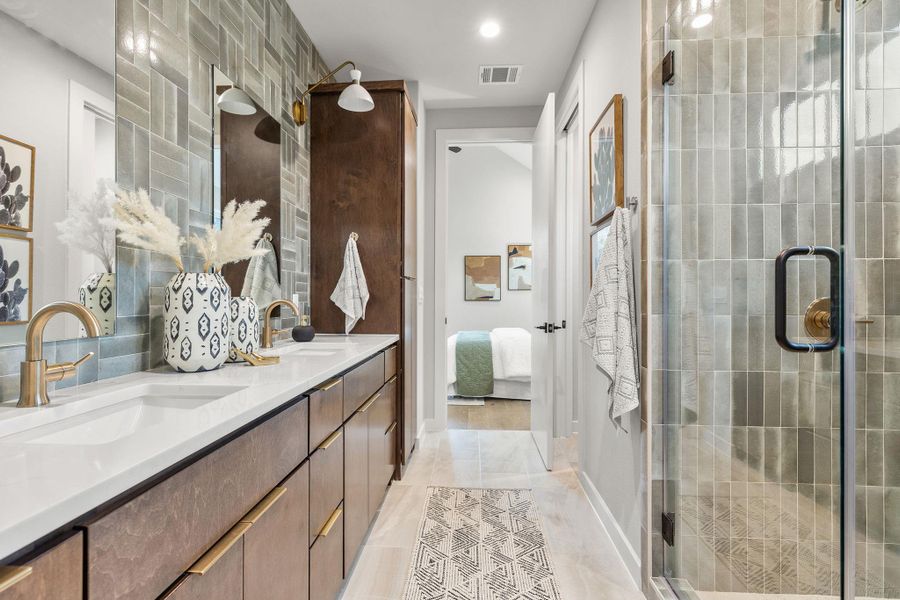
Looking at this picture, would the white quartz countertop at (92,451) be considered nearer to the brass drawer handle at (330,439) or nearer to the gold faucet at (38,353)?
the gold faucet at (38,353)

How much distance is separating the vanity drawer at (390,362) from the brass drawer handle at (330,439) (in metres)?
0.84

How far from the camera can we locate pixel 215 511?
0.83 m

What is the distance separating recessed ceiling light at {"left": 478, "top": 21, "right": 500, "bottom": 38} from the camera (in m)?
Result: 2.61

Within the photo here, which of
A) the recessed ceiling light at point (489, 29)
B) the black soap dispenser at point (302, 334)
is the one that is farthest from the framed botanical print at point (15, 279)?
the recessed ceiling light at point (489, 29)

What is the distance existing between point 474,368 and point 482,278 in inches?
93.0

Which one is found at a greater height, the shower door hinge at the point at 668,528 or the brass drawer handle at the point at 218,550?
the brass drawer handle at the point at 218,550

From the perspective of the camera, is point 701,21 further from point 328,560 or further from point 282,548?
point 328,560

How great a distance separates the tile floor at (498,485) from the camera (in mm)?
1779

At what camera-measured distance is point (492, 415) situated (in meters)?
4.30

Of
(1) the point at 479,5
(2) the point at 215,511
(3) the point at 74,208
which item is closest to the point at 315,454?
(2) the point at 215,511

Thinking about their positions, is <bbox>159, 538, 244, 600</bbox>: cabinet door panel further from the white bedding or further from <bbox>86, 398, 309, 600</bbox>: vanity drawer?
the white bedding

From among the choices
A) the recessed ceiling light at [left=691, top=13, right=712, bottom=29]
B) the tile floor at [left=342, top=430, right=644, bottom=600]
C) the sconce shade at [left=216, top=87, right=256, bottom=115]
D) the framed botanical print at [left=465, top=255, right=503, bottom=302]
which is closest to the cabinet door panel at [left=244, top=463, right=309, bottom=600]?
the tile floor at [left=342, top=430, right=644, bottom=600]

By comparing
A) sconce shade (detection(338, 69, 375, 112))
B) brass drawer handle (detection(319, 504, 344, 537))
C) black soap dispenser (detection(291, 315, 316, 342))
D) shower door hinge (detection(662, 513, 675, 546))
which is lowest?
shower door hinge (detection(662, 513, 675, 546))

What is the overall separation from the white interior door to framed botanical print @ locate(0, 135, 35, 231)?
2434 millimetres
